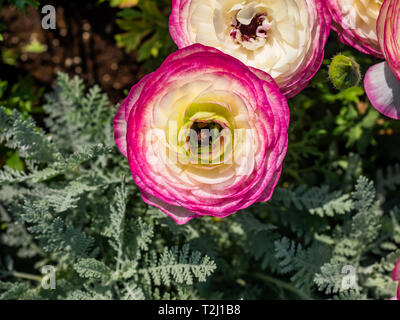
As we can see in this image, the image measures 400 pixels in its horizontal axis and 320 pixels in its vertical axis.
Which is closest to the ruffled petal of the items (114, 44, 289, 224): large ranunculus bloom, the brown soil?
(114, 44, 289, 224): large ranunculus bloom

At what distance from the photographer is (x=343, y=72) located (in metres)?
0.65

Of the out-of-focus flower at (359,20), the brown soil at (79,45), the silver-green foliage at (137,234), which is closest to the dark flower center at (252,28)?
the out-of-focus flower at (359,20)

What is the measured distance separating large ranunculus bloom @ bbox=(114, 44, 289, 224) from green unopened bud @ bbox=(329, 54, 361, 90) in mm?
130

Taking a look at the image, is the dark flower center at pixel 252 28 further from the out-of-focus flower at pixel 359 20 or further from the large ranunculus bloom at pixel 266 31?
the out-of-focus flower at pixel 359 20

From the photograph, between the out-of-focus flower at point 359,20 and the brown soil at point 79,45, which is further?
the brown soil at point 79,45

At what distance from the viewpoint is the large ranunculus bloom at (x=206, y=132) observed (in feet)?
1.89

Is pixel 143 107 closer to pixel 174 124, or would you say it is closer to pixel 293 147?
pixel 174 124

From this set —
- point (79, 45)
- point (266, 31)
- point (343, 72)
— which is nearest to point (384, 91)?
point (343, 72)

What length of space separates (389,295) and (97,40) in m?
1.29

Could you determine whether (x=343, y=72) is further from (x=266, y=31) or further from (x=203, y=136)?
(x=203, y=136)

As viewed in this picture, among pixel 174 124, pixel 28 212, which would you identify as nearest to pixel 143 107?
pixel 174 124

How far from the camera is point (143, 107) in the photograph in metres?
0.59

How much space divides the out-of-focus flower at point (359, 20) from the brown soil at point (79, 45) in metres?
1.06
